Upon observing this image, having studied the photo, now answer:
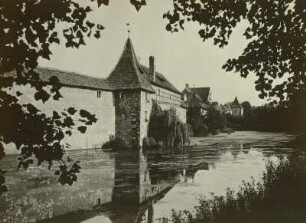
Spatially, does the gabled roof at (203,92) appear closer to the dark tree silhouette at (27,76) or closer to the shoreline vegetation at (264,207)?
the shoreline vegetation at (264,207)

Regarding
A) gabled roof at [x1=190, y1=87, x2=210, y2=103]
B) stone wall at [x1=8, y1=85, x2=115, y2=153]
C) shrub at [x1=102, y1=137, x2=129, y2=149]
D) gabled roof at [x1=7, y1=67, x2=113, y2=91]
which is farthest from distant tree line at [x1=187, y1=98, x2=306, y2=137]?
gabled roof at [x1=7, y1=67, x2=113, y2=91]

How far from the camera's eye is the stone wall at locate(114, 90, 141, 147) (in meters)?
37.8

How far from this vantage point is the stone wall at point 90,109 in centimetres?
3262

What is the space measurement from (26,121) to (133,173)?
15.0 metres

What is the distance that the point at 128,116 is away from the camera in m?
38.5

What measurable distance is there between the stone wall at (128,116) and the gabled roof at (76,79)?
1.61 m

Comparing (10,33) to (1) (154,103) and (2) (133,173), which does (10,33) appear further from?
Result: (1) (154,103)

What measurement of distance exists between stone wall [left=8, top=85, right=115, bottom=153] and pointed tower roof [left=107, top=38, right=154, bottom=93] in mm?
1390

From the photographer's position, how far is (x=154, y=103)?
4222 centimetres

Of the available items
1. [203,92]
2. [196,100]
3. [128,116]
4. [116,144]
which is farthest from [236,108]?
[116,144]

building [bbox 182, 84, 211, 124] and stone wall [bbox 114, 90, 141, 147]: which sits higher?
building [bbox 182, 84, 211, 124]

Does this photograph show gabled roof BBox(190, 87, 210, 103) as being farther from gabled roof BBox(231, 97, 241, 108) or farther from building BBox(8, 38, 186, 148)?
building BBox(8, 38, 186, 148)

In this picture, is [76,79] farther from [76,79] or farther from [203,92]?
[203,92]

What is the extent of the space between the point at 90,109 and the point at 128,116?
428 cm
